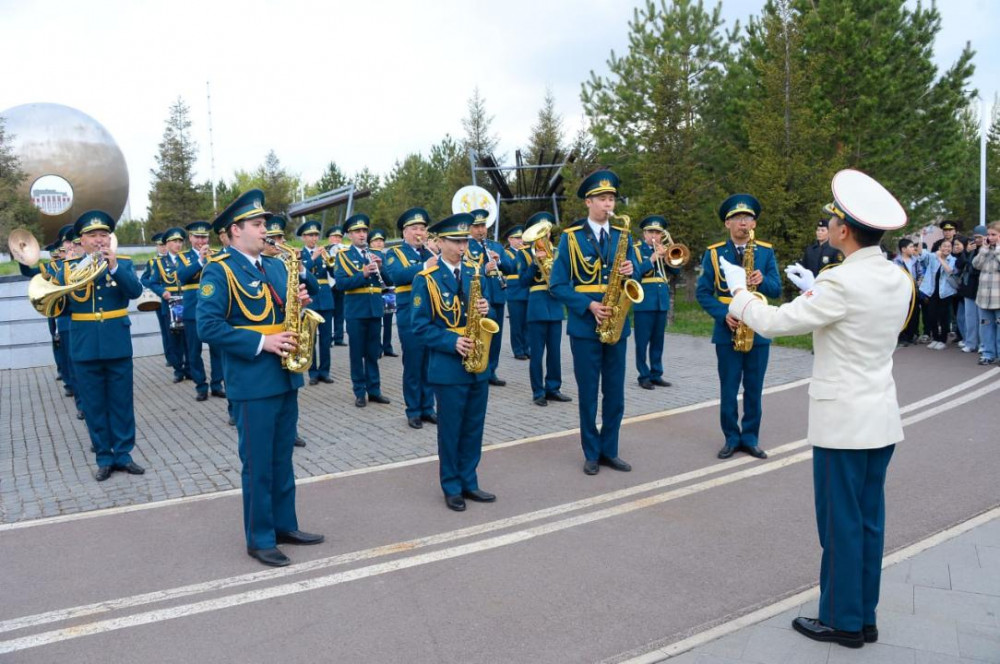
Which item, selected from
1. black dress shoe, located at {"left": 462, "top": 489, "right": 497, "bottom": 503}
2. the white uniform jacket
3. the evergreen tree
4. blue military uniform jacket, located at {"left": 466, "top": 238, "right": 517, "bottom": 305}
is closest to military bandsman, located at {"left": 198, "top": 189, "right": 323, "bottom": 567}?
black dress shoe, located at {"left": 462, "top": 489, "right": 497, "bottom": 503}

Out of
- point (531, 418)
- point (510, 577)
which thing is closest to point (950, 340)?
point (531, 418)

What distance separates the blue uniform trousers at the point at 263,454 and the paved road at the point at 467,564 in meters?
0.30

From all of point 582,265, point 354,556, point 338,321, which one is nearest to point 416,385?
point 582,265

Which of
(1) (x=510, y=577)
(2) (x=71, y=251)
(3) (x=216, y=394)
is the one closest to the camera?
(1) (x=510, y=577)

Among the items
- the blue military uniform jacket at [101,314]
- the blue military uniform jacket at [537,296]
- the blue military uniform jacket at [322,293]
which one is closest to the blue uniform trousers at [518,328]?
the blue military uniform jacket at [537,296]

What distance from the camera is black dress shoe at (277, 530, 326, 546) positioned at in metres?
5.46

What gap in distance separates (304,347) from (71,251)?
5.17m

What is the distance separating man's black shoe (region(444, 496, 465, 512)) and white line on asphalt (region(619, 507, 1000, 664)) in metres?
2.42

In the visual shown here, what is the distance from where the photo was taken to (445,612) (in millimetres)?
4402

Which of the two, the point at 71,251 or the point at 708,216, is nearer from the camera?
the point at 71,251

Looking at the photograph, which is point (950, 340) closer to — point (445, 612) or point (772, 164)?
point (772, 164)

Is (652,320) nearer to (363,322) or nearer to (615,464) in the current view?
(363,322)

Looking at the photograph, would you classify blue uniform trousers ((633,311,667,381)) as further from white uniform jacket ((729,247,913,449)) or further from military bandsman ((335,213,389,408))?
white uniform jacket ((729,247,913,449))

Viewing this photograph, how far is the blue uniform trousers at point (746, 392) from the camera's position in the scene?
738 cm
